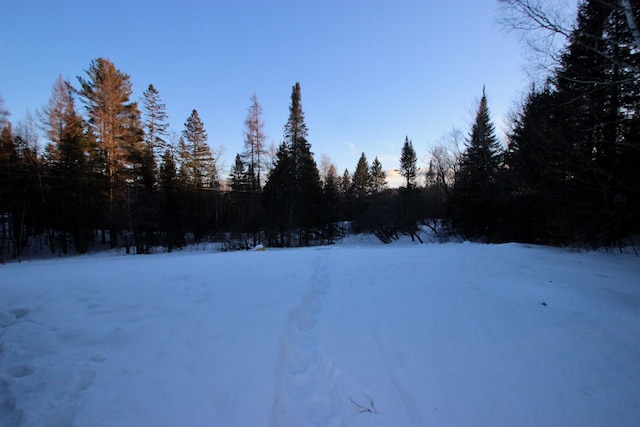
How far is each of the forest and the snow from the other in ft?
19.7

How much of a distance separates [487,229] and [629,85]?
1260cm

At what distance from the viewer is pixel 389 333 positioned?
3506mm

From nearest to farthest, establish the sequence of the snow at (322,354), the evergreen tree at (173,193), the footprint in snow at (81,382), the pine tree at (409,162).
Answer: the snow at (322,354), the footprint in snow at (81,382), the evergreen tree at (173,193), the pine tree at (409,162)

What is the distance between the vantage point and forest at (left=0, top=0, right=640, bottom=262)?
8.70m

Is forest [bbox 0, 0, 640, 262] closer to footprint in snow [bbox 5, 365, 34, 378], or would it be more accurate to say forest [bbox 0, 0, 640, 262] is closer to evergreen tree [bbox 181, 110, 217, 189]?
evergreen tree [bbox 181, 110, 217, 189]

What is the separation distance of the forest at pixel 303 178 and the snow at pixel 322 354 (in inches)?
237

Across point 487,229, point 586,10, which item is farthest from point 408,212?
point 586,10

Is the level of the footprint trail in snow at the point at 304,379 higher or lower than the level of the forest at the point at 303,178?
lower

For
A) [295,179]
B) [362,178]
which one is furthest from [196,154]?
[362,178]

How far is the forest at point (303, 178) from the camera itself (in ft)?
28.6

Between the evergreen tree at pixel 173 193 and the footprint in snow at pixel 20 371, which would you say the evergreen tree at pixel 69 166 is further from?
the footprint in snow at pixel 20 371

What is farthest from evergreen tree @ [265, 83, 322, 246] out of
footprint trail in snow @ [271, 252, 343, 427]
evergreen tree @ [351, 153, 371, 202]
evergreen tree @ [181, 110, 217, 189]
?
footprint trail in snow @ [271, 252, 343, 427]

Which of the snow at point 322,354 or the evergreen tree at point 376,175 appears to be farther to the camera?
the evergreen tree at point 376,175

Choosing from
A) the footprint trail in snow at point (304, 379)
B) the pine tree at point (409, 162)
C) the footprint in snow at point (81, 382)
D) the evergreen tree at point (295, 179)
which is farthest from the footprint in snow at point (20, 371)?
the pine tree at point (409, 162)
